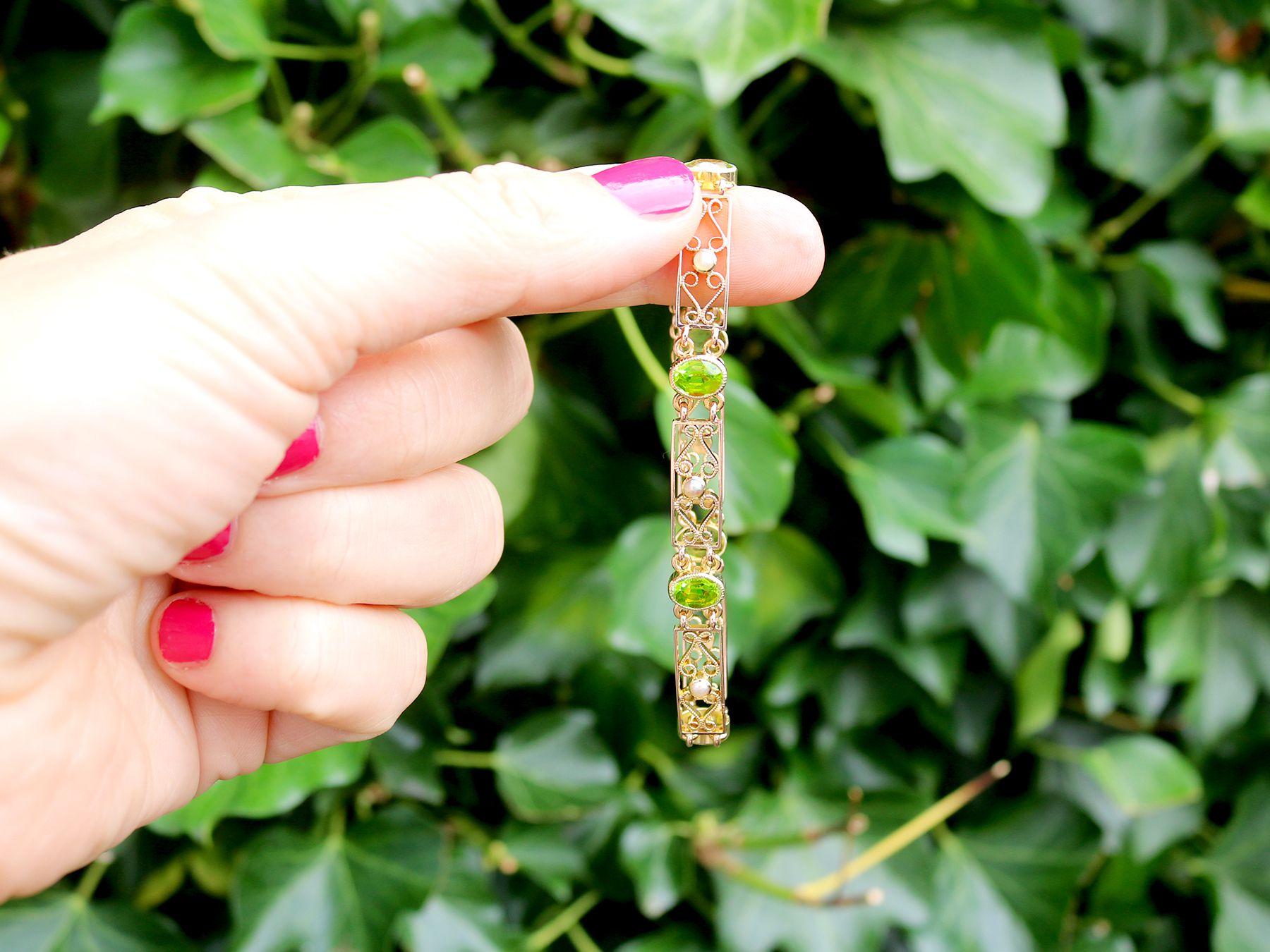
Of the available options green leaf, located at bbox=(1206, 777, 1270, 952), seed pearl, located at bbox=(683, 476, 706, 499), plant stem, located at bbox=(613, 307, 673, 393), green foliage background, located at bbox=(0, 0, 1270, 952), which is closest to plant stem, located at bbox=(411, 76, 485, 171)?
green foliage background, located at bbox=(0, 0, 1270, 952)

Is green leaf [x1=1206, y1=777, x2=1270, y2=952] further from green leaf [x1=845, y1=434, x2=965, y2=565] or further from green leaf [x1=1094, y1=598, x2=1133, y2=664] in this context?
green leaf [x1=845, y1=434, x2=965, y2=565]

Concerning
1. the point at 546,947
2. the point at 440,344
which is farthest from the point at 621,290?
the point at 546,947

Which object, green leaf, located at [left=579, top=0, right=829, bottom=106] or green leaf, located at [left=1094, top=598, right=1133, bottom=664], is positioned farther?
green leaf, located at [left=1094, top=598, right=1133, bottom=664]

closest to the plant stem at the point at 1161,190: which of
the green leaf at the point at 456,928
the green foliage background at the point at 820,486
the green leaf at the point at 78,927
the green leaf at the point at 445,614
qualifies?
the green foliage background at the point at 820,486

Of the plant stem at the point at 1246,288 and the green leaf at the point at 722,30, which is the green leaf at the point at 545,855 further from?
the plant stem at the point at 1246,288

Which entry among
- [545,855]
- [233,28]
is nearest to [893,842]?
[545,855]

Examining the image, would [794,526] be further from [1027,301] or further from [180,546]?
[180,546]
